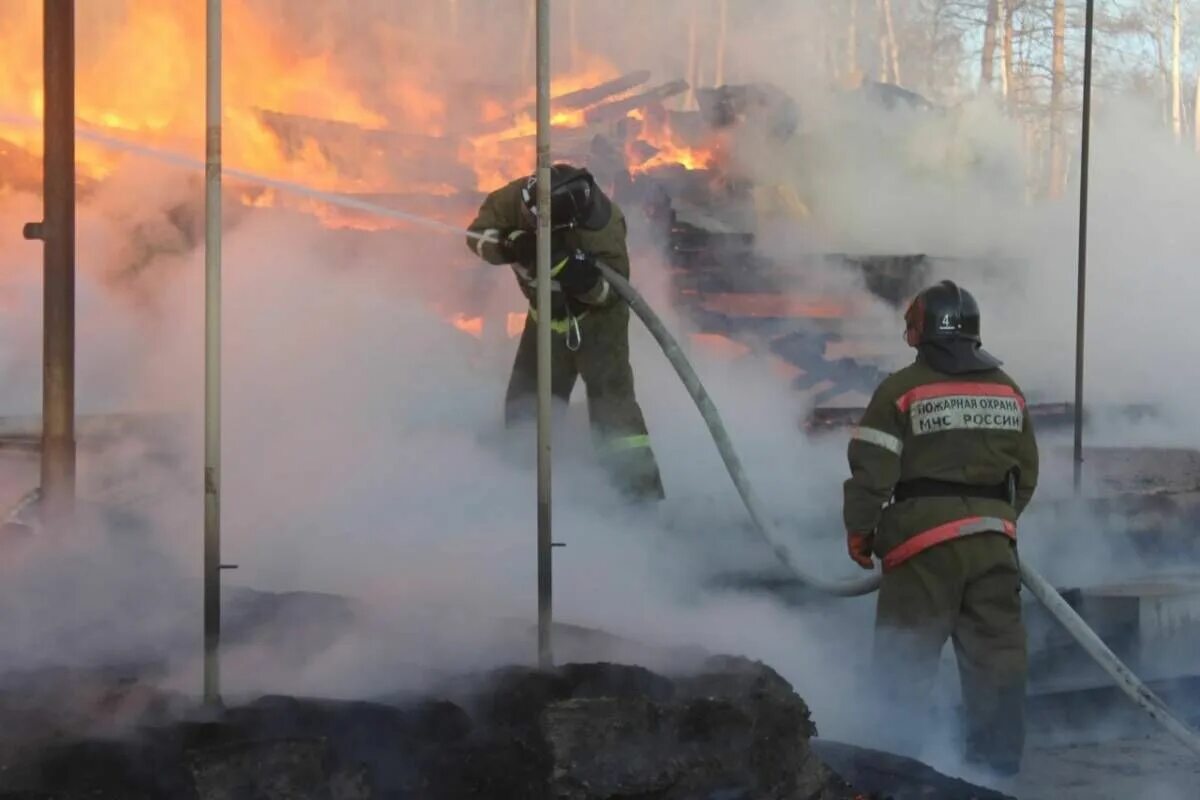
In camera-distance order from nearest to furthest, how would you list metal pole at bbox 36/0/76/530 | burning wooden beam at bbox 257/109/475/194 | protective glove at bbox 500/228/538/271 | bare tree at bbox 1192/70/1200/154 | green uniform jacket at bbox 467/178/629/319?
metal pole at bbox 36/0/76/530 → protective glove at bbox 500/228/538/271 → green uniform jacket at bbox 467/178/629/319 → burning wooden beam at bbox 257/109/475/194 → bare tree at bbox 1192/70/1200/154

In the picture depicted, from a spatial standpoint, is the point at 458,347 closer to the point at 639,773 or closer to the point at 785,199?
the point at 785,199

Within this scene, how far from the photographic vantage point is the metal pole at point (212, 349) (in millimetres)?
2811

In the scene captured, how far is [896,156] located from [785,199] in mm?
868

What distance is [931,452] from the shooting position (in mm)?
3797

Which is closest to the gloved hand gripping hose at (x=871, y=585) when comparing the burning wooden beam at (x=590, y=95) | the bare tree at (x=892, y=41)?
the burning wooden beam at (x=590, y=95)

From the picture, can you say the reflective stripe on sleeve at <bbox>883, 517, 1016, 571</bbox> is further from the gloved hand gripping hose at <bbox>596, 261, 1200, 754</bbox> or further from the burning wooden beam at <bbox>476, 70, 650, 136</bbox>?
the burning wooden beam at <bbox>476, 70, 650, 136</bbox>

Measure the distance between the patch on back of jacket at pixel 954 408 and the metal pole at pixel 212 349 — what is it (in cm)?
185

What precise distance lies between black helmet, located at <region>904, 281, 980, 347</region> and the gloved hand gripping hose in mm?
688

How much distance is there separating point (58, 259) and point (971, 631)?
2.73 m

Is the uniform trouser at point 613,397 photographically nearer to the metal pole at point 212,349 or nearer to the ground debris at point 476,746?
the ground debris at point 476,746

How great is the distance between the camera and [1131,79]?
30.2 ft

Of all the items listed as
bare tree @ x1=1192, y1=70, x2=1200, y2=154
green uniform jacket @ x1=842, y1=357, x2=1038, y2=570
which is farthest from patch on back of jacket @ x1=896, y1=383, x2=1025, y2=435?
bare tree @ x1=1192, y1=70, x2=1200, y2=154

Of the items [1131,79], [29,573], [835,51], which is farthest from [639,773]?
[1131,79]

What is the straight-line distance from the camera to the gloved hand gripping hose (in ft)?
12.3
